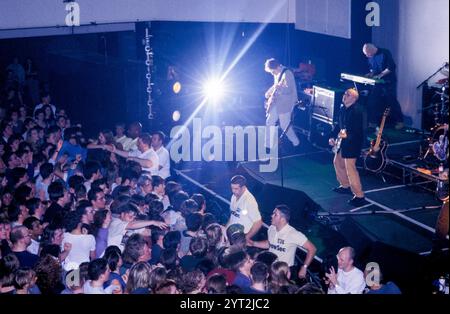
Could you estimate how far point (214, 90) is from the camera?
1105 centimetres

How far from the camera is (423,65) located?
9.77 meters

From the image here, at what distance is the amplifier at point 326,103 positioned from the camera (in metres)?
9.05

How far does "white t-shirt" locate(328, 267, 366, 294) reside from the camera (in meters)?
4.53

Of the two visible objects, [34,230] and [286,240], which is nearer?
[286,240]

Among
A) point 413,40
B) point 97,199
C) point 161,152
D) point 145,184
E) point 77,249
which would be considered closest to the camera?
point 77,249

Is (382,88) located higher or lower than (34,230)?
higher

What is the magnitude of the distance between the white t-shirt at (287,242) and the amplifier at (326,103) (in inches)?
172

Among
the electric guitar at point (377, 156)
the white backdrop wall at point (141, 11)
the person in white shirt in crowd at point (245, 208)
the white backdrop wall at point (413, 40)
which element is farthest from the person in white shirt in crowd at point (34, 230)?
the white backdrop wall at point (413, 40)

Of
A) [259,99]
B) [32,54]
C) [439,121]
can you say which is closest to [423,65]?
[439,121]

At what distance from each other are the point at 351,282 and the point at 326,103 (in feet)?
16.9

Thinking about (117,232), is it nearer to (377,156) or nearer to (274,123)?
(377,156)

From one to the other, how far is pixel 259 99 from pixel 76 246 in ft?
24.7

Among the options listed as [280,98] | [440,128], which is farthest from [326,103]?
[440,128]

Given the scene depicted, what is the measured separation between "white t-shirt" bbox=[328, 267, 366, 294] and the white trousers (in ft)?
15.4
